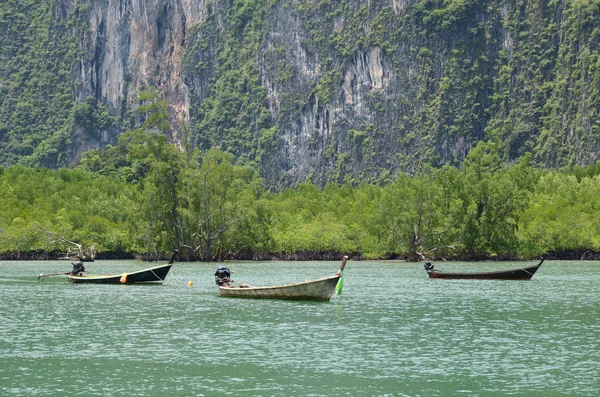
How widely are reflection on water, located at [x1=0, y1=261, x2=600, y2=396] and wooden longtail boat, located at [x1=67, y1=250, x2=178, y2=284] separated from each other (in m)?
3.65

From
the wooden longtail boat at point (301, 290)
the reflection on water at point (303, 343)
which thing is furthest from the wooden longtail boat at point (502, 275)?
the wooden longtail boat at point (301, 290)

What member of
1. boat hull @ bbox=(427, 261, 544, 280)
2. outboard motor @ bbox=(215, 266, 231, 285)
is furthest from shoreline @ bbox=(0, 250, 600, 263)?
outboard motor @ bbox=(215, 266, 231, 285)

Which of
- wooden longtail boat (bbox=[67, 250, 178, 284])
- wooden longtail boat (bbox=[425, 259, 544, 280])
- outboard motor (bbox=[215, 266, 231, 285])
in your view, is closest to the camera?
outboard motor (bbox=[215, 266, 231, 285])

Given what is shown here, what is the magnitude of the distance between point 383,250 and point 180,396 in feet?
257

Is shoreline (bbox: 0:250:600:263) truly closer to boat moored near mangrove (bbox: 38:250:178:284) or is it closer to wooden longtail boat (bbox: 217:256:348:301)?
boat moored near mangrove (bbox: 38:250:178:284)

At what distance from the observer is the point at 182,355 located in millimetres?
35438

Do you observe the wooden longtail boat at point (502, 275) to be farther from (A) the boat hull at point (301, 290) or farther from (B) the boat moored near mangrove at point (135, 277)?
(A) the boat hull at point (301, 290)

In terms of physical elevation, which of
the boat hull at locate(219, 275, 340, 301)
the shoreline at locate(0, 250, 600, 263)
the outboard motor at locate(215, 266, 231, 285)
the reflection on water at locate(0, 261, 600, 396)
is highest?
the shoreline at locate(0, 250, 600, 263)

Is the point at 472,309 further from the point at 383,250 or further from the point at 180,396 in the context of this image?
the point at 383,250

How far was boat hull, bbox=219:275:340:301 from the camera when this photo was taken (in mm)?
51781

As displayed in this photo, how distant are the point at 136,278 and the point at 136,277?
145 millimetres

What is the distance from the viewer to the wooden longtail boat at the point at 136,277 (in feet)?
221

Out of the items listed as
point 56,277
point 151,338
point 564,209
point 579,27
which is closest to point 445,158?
point 579,27

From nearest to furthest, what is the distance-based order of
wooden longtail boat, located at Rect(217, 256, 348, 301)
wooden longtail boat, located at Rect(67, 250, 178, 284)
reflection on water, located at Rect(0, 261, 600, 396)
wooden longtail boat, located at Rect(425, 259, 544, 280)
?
reflection on water, located at Rect(0, 261, 600, 396) → wooden longtail boat, located at Rect(217, 256, 348, 301) → wooden longtail boat, located at Rect(67, 250, 178, 284) → wooden longtail boat, located at Rect(425, 259, 544, 280)
